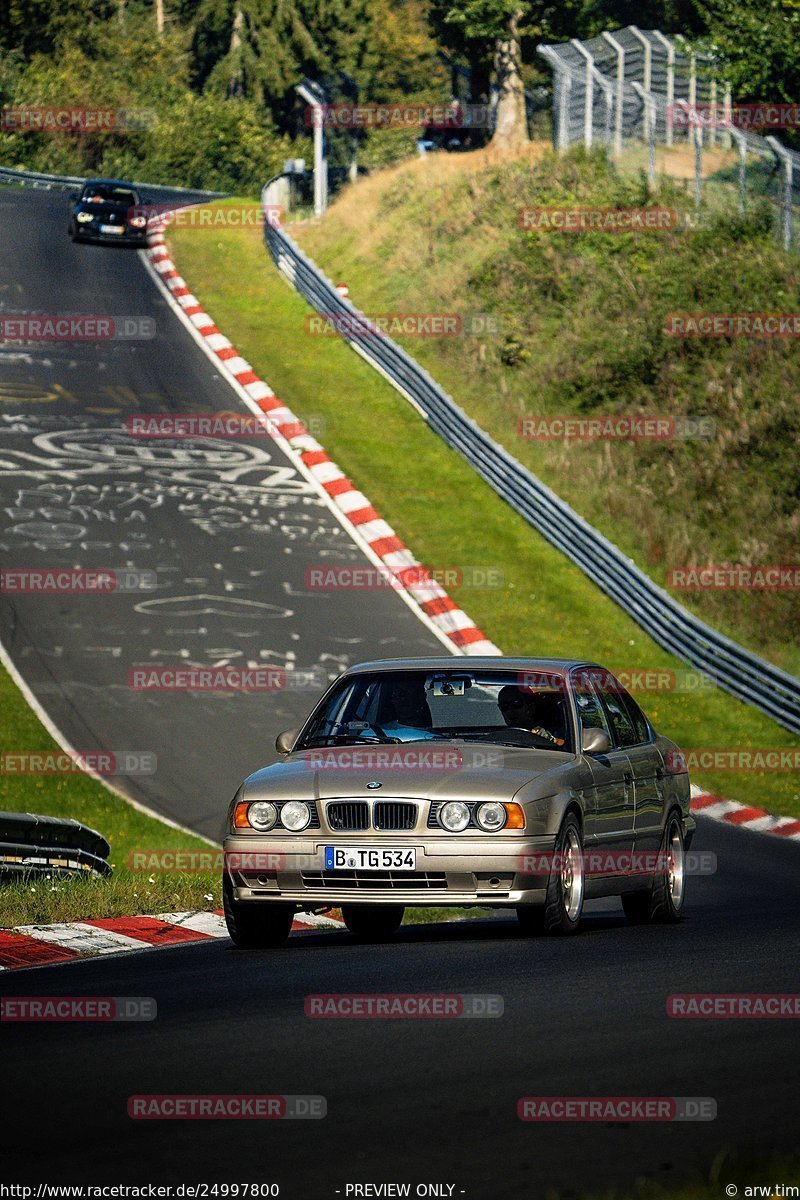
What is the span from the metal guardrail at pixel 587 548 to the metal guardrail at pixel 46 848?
35.4 feet

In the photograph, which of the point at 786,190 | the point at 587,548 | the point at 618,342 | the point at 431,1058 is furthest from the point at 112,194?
the point at 431,1058

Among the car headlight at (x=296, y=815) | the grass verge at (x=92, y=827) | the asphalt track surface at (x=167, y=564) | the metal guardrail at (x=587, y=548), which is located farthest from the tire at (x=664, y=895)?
the metal guardrail at (x=587, y=548)

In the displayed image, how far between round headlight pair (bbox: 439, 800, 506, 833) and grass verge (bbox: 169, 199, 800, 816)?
1006 centimetres

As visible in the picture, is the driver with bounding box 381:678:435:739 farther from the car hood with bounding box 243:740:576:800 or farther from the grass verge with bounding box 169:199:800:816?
the grass verge with bounding box 169:199:800:816

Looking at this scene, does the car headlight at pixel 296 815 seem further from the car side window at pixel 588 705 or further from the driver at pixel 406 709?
the car side window at pixel 588 705

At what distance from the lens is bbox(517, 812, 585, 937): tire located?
9336 mm

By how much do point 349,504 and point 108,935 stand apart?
1678 cm

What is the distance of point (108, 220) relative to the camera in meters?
43.2

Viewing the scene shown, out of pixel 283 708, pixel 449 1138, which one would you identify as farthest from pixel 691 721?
pixel 449 1138

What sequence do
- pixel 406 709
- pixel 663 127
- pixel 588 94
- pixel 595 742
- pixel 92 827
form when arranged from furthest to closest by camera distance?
pixel 663 127 → pixel 588 94 → pixel 92 827 → pixel 406 709 → pixel 595 742

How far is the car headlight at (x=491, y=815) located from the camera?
910 cm

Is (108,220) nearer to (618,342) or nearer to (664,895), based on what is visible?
(618,342)

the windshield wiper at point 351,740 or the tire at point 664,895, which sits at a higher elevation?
the windshield wiper at point 351,740

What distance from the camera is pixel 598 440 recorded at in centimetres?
3069
